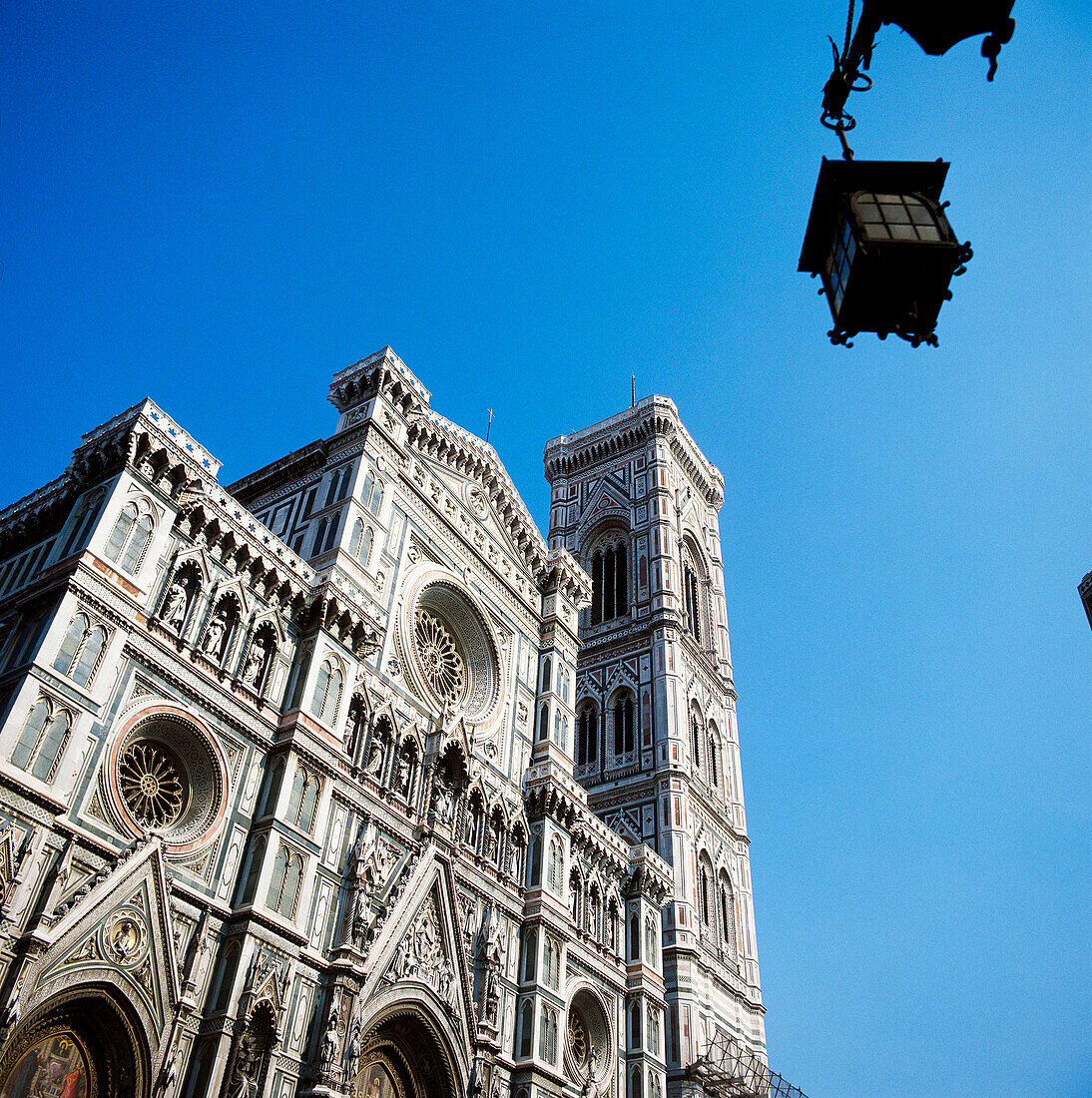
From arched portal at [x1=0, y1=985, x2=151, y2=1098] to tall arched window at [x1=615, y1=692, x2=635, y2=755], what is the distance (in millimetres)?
27018

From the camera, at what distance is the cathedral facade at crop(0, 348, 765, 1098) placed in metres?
16.1

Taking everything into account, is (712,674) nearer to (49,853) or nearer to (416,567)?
(416,567)

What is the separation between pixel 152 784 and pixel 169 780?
422 millimetres

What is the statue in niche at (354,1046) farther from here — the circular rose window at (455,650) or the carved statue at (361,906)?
the circular rose window at (455,650)

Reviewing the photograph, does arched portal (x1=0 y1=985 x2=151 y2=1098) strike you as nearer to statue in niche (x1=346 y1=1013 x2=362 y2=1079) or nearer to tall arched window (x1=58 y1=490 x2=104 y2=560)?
statue in niche (x1=346 y1=1013 x2=362 y2=1079)

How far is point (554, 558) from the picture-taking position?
35219 mm

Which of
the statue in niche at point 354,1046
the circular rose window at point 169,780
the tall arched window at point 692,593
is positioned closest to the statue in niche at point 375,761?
the circular rose window at point 169,780

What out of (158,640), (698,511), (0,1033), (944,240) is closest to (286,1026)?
(0,1033)

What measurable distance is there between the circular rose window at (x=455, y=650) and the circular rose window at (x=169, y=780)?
8345mm

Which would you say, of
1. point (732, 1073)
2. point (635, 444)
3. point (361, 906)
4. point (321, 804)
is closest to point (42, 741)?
point (321, 804)

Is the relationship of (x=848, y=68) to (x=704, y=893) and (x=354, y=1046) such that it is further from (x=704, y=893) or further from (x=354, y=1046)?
(x=704, y=893)

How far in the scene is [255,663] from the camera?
2072cm

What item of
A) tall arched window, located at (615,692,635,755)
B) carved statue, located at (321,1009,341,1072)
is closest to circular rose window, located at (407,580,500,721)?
carved statue, located at (321,1009,341,1072)

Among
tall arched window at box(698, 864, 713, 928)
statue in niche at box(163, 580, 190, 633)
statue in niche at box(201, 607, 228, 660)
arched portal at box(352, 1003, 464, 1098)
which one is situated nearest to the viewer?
statue in niche at box(163, 580, 190, 633)
